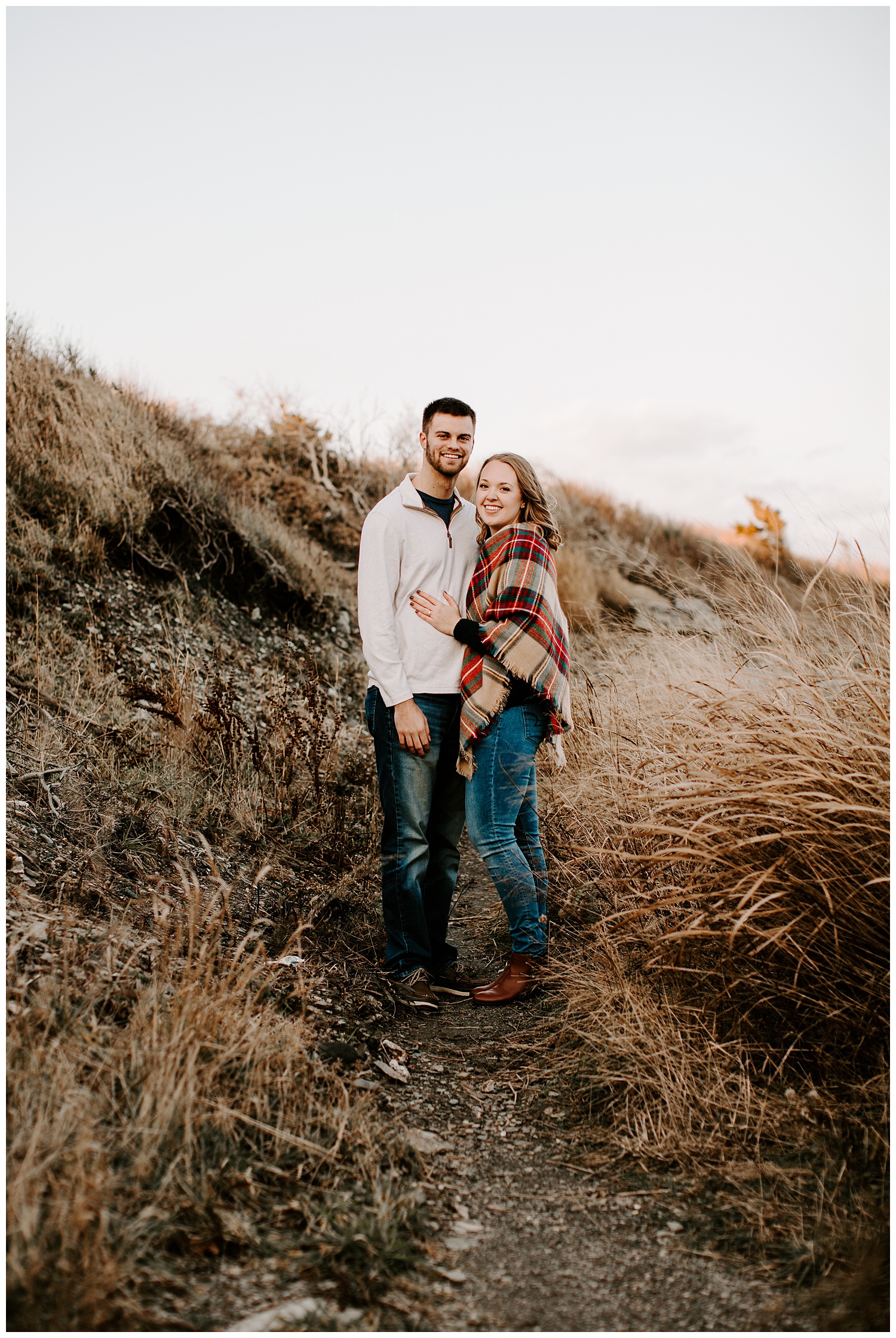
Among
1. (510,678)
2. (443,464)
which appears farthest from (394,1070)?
(443,464)

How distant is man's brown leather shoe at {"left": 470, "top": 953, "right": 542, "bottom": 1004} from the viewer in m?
3.21

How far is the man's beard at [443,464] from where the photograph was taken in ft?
10.8

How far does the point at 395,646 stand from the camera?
10.5 feet

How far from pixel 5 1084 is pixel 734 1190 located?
69.1 inches

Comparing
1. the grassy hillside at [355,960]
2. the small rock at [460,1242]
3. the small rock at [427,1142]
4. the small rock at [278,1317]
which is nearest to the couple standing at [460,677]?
the grassy hillside at [355,960]

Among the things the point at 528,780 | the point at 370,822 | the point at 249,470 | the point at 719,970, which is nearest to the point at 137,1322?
the point at 719,970

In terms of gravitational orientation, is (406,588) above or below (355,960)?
above

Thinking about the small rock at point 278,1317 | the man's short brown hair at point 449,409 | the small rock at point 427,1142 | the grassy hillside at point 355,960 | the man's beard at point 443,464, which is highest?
the man's short brown hair at point 449,409

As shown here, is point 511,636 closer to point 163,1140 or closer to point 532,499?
point 532,499

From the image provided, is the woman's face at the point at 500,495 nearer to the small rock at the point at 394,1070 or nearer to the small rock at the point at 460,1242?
the small rock at the point at 394,1070

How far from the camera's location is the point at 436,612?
3.24m

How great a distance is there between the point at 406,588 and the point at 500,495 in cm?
50

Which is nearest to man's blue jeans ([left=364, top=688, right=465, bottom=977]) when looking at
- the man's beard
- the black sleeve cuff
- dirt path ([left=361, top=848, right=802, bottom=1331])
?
the black sleeve cuff

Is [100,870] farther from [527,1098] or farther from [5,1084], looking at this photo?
[527,1098]
